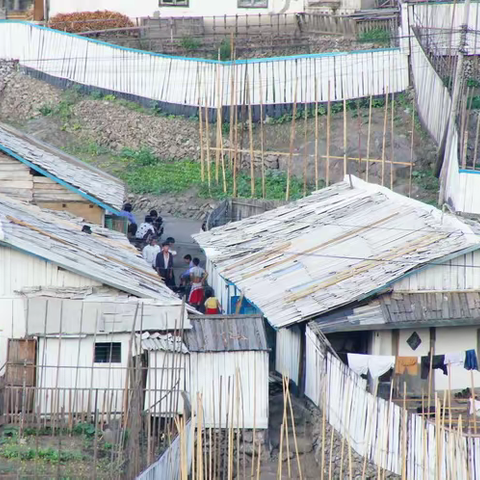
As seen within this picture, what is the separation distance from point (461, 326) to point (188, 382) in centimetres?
452

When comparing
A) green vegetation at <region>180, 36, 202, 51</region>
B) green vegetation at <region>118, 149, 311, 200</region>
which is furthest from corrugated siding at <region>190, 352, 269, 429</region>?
green vegetation at <region>180, 36, 202, 51</region>

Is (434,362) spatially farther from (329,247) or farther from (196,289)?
(196,289)

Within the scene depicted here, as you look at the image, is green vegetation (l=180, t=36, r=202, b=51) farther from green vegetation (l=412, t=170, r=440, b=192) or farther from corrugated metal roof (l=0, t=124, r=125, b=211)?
corrugated metal roof (l=0, t=124, r=125, b=211)

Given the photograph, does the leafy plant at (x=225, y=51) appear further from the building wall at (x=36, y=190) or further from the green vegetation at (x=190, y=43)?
the building wall at (x=36, y=190)

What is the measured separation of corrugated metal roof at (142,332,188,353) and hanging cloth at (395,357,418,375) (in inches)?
137

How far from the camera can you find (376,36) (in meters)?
39.7

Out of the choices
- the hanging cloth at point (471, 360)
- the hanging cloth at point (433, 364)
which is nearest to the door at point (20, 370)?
the hanging cloth at point (433, 364)

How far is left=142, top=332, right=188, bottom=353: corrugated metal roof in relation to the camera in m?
21.6

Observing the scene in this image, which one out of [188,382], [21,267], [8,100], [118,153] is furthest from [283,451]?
[8,100]

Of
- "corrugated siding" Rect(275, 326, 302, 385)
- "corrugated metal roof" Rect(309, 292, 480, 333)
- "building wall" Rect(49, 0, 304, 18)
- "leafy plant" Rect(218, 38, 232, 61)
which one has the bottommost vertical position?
"corrugated siding" Rect(275, 326, 302, 385)

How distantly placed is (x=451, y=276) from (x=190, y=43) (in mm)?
18641

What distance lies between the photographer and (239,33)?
40.8 m

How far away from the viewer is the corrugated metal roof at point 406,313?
22.5m

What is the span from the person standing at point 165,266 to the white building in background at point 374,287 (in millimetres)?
1482
